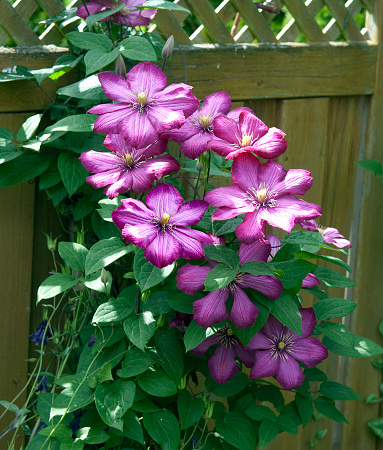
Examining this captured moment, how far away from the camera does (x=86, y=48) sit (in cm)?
139

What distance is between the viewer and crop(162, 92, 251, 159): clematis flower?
1.21 meters

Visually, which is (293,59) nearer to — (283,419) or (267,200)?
(267,200)

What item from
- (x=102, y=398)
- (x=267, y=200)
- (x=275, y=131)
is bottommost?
(x=102, y=398)

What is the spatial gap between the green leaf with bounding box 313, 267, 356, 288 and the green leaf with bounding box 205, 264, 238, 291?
1.12 feet

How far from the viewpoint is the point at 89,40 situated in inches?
55.1

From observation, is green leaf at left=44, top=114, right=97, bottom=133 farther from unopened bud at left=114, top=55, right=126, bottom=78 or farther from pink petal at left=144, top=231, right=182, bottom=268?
pink petal at left=144, top=231, right=182, bottom=268

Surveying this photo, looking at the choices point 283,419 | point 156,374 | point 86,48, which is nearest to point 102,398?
point 156,374

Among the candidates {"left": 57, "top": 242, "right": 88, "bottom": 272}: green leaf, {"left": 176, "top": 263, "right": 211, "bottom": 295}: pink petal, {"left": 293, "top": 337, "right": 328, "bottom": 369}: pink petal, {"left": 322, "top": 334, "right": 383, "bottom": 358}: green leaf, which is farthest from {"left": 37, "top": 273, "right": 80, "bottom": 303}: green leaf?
{"left": 322, "top": 334, "right": 383, "bottom": 358}: green leaf

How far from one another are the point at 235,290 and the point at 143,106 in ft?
1.29

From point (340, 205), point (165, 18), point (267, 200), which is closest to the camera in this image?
point (267, 200)

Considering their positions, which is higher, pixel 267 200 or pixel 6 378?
pixel 267 200

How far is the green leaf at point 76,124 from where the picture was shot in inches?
53.4

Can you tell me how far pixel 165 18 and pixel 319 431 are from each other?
4.82ft

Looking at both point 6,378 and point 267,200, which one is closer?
point 267,200
